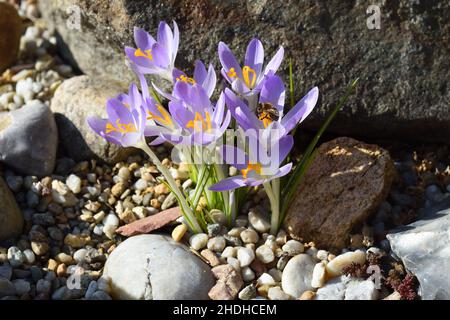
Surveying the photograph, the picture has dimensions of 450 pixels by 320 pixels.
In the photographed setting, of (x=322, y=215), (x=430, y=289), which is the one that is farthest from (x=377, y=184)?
(x=430, y=289)

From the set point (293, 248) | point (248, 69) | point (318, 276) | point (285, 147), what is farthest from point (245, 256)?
point (248, 69)

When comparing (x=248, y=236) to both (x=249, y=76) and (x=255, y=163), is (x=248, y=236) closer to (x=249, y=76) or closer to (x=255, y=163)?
(x=255, y=163)

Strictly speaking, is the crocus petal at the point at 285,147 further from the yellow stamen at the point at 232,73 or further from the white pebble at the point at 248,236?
the white pebble at the point at 248,236

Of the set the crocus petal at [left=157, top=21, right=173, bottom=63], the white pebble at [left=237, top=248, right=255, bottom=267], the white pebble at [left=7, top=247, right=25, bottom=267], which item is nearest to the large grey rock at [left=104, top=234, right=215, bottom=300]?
the white pebble at [left=237, top=248, right=255, bottom=267]

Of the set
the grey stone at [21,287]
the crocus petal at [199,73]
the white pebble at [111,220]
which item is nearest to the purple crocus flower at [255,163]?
the crocus petal at [199,73]

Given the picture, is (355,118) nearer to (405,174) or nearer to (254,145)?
(405,174)

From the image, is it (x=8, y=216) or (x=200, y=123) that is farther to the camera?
(x=8, y=216)
